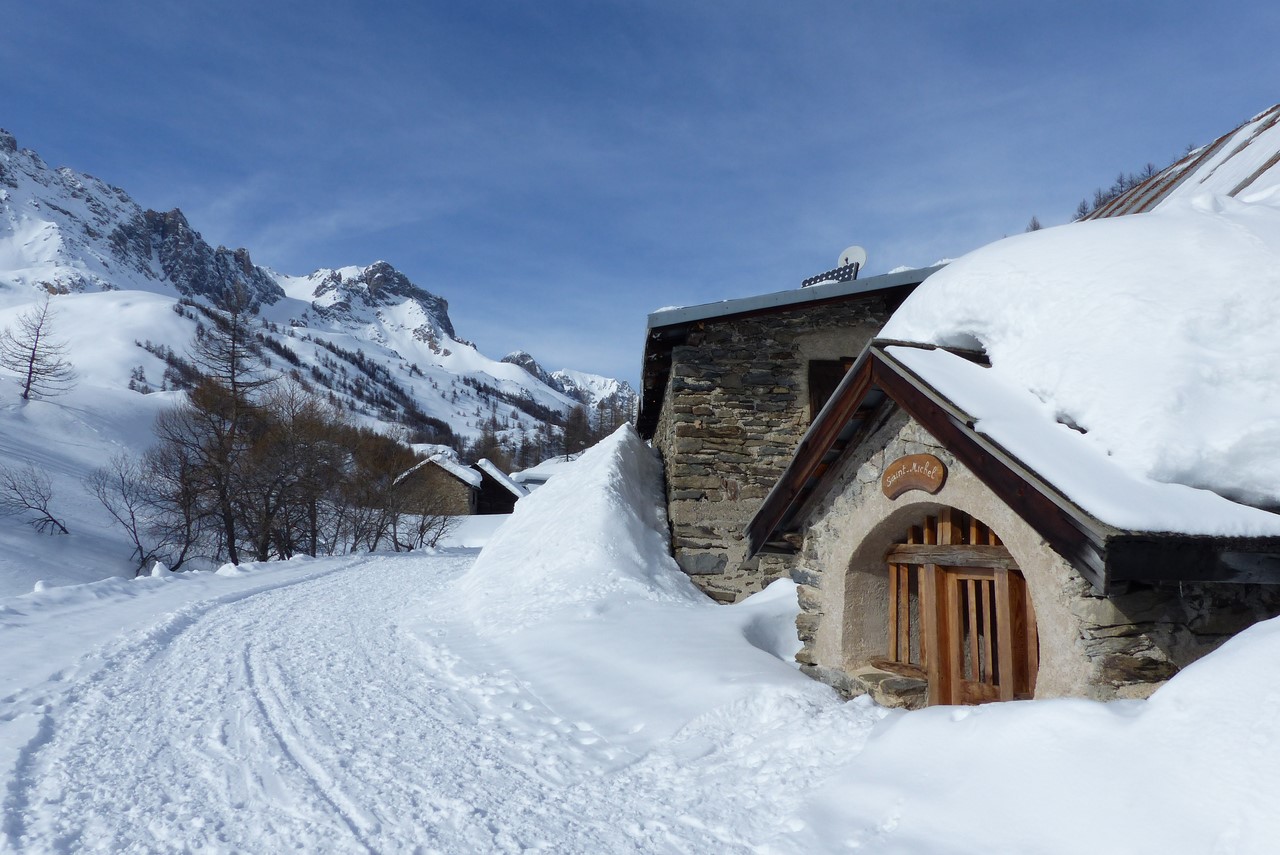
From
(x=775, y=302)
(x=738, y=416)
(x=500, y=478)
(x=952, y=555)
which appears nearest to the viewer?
(x=952, y=555)

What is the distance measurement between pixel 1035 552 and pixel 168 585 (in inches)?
512

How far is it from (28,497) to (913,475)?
2764 centimetres

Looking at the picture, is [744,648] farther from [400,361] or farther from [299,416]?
[400,361]

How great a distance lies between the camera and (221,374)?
25.2 metres

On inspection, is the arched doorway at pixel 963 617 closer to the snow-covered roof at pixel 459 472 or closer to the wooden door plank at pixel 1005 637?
the wooden door plank at pixel 1005 637

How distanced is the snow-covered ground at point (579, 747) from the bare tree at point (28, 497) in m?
17.6

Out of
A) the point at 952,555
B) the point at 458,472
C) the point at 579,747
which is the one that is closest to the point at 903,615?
the point at 952,555

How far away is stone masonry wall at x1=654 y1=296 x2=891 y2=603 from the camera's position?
10008mm

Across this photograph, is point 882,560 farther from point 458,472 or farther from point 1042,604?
point 458,472

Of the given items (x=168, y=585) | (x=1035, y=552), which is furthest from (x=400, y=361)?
(x=1035, y=552)

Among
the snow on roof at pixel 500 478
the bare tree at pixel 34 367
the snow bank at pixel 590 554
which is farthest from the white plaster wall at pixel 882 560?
the bare tree at pixel 34 367

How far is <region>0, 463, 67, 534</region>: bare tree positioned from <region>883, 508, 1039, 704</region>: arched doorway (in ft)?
83.2

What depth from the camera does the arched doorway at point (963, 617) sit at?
440cm

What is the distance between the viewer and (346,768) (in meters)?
4.19
